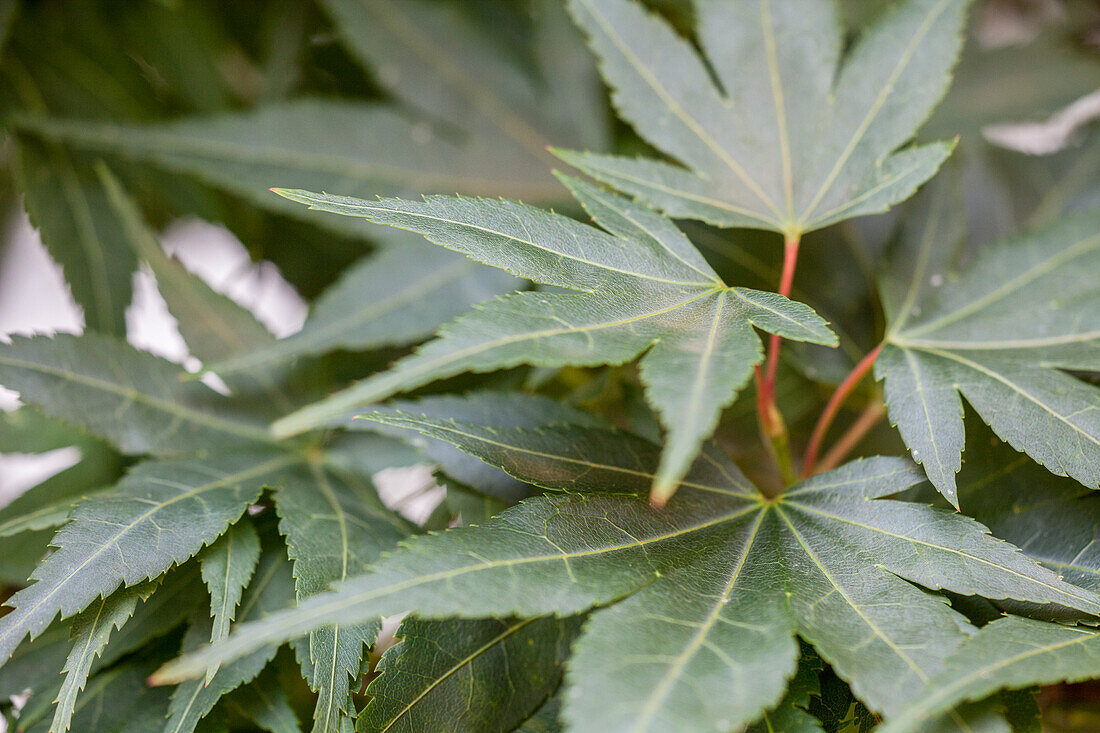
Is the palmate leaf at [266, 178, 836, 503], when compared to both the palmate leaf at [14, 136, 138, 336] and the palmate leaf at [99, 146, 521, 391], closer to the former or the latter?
the palmate leaf at [99, 146, 521, 391]

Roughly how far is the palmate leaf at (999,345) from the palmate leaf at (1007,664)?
0.22ft

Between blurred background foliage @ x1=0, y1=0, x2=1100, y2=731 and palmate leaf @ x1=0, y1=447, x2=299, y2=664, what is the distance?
6.3 inches

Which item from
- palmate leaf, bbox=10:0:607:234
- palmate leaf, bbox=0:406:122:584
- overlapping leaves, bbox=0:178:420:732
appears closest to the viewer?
overlapping leaves, bbox=0:178:420:732

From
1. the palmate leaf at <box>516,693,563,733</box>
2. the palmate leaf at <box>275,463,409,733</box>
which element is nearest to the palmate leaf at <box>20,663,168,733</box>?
the palmate leaf at <box>275,463,409,733</box>

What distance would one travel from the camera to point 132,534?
0.43 meters

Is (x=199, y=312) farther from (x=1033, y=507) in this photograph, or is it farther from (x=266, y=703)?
(x=1033, y=507)

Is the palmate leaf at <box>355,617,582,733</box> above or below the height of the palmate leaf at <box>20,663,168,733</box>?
above

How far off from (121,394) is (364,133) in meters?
0.34

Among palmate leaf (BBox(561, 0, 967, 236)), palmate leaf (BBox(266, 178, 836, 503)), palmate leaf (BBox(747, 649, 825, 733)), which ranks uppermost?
palmate leaf (BBox(561, 0, 967, 236))

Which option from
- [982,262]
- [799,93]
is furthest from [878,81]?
[982,262]

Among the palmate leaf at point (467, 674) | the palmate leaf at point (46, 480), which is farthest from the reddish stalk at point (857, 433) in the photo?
the palmate leaf at point (46, 480)

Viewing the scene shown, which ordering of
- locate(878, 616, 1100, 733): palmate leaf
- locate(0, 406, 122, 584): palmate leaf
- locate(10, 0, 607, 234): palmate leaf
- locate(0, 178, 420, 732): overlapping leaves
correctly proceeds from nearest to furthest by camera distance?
1. locate(878, 616, 1100, 733): palmate leaf
2. locate(0, 178, 420, 732): overlapping leaves
3. locate(0, 406, 122, 584): palmate leaf
4. locate(10, 0, 607, 234): palmate leaf

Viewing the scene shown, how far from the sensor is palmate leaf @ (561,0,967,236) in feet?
1.58

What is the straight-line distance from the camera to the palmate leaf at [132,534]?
387 millimetres
